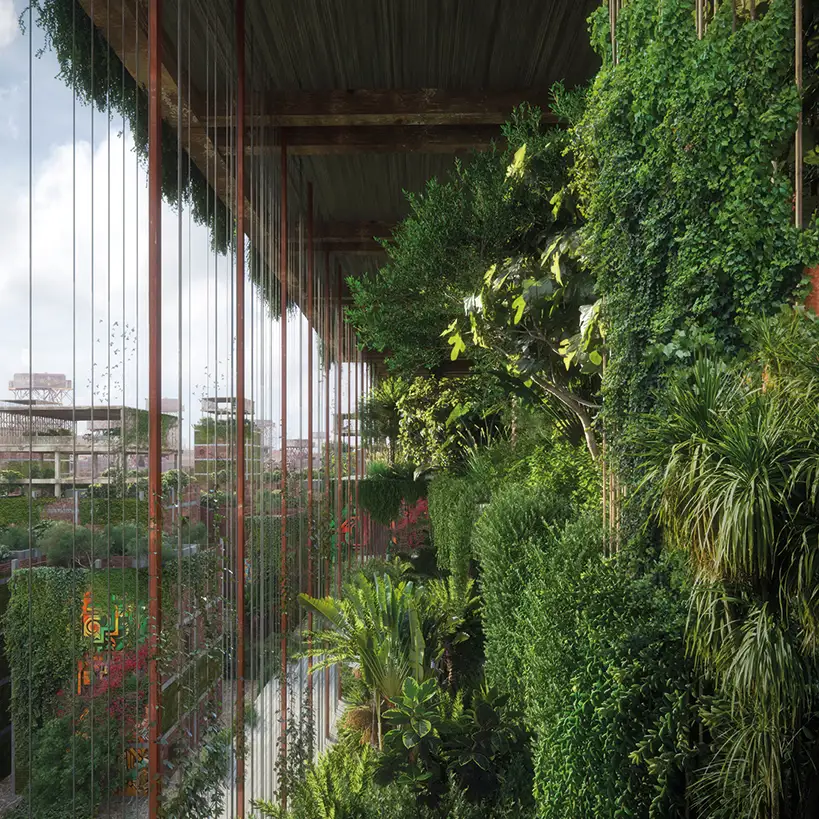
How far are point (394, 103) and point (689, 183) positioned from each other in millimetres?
3469

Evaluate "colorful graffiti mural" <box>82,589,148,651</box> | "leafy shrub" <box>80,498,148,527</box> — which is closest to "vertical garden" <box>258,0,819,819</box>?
"colorful graffiti mural" <box>82,589,148,651</box>

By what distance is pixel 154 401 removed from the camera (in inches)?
129

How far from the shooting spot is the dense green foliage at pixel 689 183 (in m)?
3.20

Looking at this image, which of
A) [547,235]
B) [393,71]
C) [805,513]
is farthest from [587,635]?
[393,71]

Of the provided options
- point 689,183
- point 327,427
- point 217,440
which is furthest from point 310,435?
point 689,183

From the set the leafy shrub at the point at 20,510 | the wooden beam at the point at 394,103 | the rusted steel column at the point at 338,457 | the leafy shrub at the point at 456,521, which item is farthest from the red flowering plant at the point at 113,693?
the rusted steel column at the point at 338,457

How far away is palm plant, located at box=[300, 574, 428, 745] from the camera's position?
26.5 ft

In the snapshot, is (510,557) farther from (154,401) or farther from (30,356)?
(30,356)

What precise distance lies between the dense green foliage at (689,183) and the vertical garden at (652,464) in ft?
0.04

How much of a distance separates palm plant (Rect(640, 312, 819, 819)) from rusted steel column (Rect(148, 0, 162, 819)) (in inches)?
78.5

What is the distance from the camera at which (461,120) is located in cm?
658

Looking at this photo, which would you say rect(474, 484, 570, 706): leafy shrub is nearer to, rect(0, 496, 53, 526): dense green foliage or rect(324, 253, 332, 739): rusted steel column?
rect(0, 496, 53, 526): dense green foliage

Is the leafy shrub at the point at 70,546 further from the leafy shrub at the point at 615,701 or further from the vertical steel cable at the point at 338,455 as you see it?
the vertical steel cable at the point at 338,455

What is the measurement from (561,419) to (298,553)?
2.92 meters
